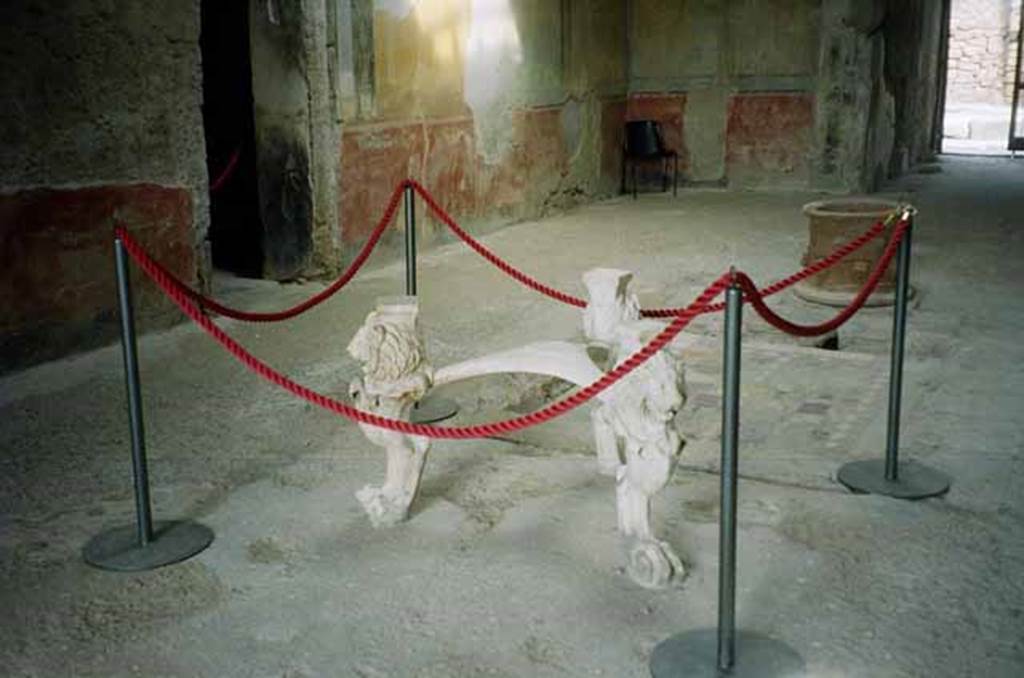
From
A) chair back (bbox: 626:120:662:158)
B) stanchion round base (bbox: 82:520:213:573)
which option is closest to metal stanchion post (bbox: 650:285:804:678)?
stanchion round base (bbox: 82:520:213:573)

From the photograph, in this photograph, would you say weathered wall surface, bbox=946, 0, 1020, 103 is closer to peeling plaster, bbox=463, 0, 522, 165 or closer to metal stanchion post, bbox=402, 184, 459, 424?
peeling plaster, bbox=463, 0, 522, 165

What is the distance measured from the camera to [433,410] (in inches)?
192

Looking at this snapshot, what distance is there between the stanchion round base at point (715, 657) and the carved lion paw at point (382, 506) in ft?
3.68

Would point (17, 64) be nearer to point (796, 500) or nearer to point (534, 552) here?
point (534, 552)

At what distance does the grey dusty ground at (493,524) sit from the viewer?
292 centimetres

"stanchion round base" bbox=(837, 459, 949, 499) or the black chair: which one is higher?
the black chair

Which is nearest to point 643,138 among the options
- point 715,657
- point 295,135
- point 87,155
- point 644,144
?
point 644,144

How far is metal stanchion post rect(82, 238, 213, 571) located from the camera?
11.2 ft

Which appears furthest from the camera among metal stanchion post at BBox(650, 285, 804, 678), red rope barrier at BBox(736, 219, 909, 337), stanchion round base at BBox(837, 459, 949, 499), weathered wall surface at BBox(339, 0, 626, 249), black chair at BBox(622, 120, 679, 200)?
black chair at BBox(622, 120, 679, 200)

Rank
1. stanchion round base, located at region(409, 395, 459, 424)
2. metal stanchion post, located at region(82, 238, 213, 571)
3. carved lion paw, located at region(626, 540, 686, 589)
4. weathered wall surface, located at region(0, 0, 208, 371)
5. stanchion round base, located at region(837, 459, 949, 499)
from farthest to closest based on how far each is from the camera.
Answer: weathered wall surface, located at region(0, 0, 208, 371)
stanchion round base, located at region(409, 395, 459, 424)
stanchion round base, located at region(837, 459, 949, 499)
metal stanchion post, located at region(82, 238, 213, 571)
carved lion paw, located at region(626, 540, 686, 589)

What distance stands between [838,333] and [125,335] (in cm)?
409

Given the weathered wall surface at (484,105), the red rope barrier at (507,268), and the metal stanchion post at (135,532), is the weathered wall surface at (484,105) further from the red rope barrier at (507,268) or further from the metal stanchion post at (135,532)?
the metal stanchion post at (135,532)

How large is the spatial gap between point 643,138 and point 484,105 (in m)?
3.63

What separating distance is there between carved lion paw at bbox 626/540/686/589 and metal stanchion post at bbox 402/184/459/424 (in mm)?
1698
